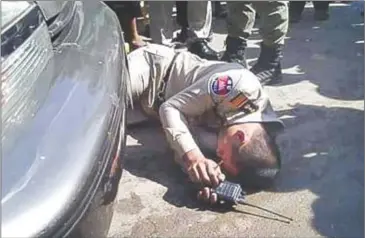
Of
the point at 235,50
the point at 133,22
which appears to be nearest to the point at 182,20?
the point at 133,22

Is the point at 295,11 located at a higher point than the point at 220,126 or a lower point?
lower

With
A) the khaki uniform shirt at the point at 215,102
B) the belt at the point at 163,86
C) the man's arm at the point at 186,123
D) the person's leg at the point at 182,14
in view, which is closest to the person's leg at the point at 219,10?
the person's leg at the point at 182,14

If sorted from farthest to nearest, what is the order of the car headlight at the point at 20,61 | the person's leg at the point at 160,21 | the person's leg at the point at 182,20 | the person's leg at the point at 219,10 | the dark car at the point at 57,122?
1. the person's leg at the point at 219,10
2. the person's leg at the point at 182,20
3. the person's leg at the point at 160,21
4. the car headlight at the point at 20,61
5. the dark car at the point at 57,122

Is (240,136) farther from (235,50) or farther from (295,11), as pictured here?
(295,11)

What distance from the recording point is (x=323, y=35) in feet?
16.3

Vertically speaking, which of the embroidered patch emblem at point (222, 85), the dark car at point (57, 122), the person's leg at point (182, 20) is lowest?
the person's leg at point (182, 20)

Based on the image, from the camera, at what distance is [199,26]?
→ 14.0 feet

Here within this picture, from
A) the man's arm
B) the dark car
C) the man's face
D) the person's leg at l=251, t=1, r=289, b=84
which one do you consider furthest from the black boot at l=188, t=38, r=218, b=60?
the dark car

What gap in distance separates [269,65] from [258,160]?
1289 mm

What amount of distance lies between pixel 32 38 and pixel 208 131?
4.21ft

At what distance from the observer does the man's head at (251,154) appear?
270 centimetres

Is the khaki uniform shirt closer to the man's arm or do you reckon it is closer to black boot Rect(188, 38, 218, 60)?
the man's arm

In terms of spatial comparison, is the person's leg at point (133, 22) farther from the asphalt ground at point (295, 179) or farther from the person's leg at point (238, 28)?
the asphalt ground at point (295, 179)

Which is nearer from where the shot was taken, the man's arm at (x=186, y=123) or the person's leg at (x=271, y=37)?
the man's arm at (x=186, y=123)
